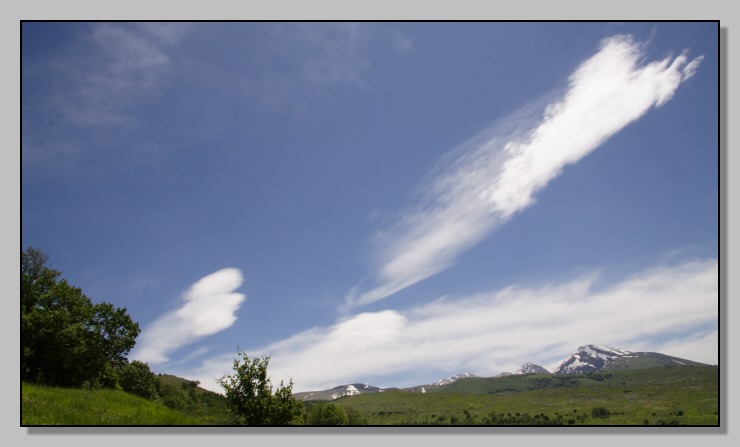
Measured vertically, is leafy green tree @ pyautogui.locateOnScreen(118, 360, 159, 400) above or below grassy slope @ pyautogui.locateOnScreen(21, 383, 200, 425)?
below

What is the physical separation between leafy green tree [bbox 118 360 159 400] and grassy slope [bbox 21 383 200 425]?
48363 mm

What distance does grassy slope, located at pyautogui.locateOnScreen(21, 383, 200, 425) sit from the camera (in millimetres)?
18891

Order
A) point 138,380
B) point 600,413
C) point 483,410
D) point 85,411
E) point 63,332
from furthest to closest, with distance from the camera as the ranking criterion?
1. point 483,410
2. point 600,413
3. point 138,380
4. point 63,332
5. point 85,411

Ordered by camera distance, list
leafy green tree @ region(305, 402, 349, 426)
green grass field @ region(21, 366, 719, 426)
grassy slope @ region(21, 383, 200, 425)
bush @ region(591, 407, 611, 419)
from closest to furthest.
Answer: grassy slope @ region(21, 383, 200, 425) < green grass field @ region(21, 366, 719, 426) < leafy green tree @ region(305, 402, 349, 426) < bush @ region(591, 407, 611, 419)

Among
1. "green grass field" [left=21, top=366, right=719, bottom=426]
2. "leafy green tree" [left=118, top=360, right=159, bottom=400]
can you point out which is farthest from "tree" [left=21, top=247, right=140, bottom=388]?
"leafy green tree" [left=118, top=360, right=159, bottom=400]

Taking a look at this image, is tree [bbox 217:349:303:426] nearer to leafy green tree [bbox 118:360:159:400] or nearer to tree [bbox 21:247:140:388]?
tree [bbox 21:247:140:388]

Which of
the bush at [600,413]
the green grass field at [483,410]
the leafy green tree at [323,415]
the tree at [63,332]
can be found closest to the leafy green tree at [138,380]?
the green grass field at [483,410]

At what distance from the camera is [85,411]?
65.3 feet

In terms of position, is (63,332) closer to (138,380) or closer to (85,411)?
(85,411)

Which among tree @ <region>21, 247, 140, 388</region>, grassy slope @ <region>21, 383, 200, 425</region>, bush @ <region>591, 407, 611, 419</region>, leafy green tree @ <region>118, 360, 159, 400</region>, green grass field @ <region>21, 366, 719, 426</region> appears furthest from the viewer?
bush @ <region>591, 407, 611, 419</region>

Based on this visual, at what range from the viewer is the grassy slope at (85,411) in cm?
1889

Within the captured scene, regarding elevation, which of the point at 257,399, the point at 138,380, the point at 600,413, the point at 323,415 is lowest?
the point at 600,413

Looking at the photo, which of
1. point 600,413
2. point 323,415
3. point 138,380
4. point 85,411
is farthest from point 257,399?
point 600,413

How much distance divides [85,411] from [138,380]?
57.7 m
